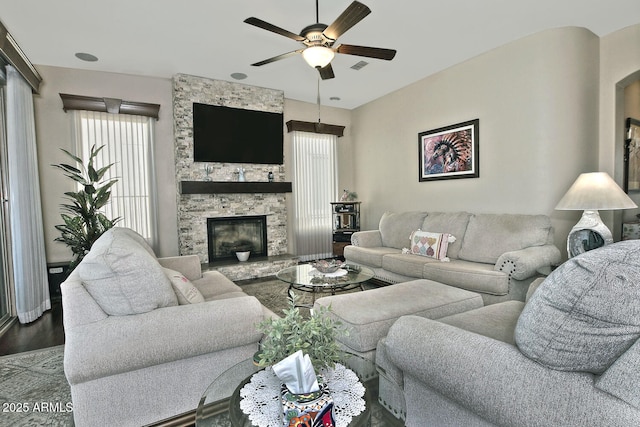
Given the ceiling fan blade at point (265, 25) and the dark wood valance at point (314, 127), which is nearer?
the ceiling fan blade at point (265, 25)

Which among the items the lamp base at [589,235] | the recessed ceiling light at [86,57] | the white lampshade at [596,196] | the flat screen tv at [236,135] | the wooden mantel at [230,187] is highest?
the recessed ceiling light at [86,57]

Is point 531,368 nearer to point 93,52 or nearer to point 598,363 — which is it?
point 598,363

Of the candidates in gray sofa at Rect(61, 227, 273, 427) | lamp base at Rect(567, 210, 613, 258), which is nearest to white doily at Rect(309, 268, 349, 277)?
gray sofa at Rect(61, 227, 273, 427)

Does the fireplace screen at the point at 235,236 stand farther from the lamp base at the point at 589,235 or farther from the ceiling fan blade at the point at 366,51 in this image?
the lamp base at the point at 589,235

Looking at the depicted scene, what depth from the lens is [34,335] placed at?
120 inches

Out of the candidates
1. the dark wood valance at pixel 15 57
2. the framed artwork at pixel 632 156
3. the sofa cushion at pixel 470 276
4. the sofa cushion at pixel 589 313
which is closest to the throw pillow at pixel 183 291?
the sofa cushion at pixel 589 313

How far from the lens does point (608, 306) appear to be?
35.7 inches

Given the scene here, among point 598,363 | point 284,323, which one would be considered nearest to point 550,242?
point 598,363

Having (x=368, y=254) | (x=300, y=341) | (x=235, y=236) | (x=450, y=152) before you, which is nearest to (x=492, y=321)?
(x=300, y=341)

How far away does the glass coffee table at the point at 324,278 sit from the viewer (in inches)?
110

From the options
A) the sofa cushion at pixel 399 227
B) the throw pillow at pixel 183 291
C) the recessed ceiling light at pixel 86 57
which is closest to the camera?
the throw pillow at pixel 183 291

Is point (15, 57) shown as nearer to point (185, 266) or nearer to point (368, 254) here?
point (185, 266)

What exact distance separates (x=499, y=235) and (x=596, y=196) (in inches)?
36.0

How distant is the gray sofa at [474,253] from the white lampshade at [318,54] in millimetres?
2368
